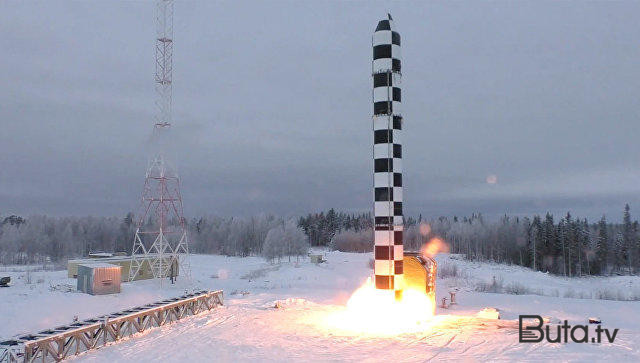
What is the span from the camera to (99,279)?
121ft

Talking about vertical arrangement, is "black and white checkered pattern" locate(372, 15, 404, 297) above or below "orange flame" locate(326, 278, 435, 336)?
above

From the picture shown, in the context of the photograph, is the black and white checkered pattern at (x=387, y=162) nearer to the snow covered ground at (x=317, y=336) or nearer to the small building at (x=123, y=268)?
the snow covered ground at (x=317, y=336)

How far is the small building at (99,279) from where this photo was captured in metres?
36.6

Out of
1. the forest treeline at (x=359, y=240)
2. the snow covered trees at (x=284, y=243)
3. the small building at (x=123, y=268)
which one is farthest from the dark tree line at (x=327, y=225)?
the small building at (x=123, y=268)

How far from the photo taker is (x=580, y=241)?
87.2 meters

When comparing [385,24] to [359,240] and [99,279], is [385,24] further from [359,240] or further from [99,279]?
[359,240]

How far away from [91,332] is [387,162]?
1267 cm

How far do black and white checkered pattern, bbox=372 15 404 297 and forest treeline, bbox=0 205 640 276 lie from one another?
7448 centimetres

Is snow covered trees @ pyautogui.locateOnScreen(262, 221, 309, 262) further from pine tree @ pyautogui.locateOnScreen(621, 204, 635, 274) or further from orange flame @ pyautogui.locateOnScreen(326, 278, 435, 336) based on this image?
orange flame @ pyautogui.locateOnScreen(326, 278, 435, 336)

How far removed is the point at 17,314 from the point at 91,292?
413 inches

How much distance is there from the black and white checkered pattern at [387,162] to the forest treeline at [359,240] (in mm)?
74478

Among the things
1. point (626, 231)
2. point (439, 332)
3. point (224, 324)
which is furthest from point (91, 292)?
point (626, 231)

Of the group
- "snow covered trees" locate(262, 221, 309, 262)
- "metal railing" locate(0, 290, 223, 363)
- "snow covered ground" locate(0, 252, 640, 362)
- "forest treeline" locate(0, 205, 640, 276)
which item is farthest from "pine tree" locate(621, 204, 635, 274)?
"metal railing" locate(0, 290, 223, 363)

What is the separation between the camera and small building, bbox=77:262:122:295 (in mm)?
36562
